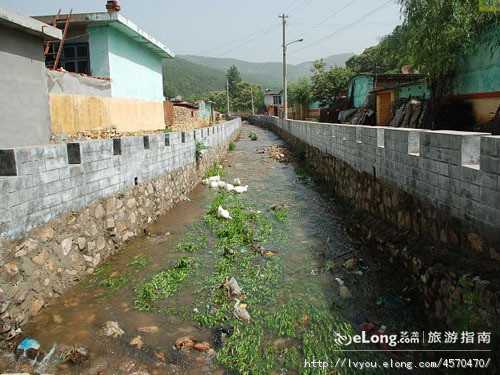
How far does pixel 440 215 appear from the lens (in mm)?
4527

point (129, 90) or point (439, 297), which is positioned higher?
point (129, 90)

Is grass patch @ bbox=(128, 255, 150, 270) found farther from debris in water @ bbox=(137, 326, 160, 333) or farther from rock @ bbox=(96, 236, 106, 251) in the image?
debris in water @ bbox=(137, 326, 160, 333)

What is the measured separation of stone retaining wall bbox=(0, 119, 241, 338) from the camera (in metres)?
3.88

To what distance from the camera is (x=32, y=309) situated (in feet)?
13.3

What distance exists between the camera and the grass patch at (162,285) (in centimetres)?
470

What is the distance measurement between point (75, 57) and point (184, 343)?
1379 cm

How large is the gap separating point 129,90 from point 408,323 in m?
15.6

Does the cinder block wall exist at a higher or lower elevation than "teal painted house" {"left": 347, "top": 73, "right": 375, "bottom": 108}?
lower

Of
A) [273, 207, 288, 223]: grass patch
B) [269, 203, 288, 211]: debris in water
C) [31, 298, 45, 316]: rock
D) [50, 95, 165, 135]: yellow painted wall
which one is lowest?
[273, 207, 288, 223]: grass patch

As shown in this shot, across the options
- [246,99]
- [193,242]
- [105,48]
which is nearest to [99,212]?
[193,242]

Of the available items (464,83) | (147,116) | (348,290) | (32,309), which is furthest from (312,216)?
(147,116)

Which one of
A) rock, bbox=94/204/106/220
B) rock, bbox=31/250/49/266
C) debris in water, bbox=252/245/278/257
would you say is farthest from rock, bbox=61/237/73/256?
debris in water, bbox=252/245/278/257

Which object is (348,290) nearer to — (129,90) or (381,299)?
(381,299)

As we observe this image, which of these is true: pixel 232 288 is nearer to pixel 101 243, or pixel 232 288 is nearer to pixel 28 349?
pixel 101 243
